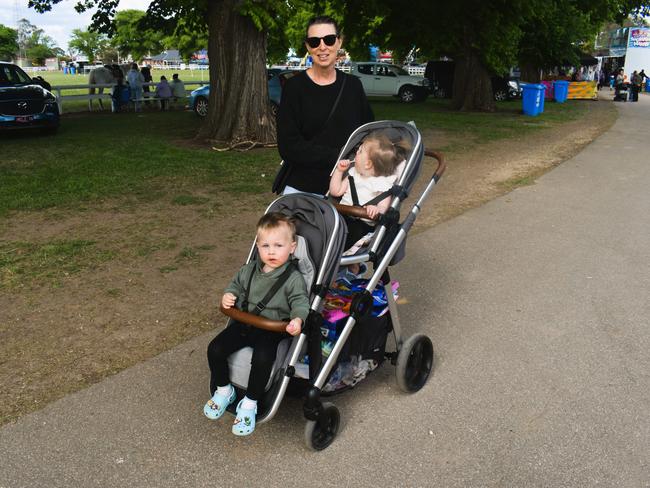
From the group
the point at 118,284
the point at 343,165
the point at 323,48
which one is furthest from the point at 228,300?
the point at 118,284

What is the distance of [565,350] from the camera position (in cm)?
432

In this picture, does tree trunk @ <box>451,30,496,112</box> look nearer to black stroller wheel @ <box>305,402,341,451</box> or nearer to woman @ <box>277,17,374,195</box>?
woman @ <box>277,17,374,195</box>

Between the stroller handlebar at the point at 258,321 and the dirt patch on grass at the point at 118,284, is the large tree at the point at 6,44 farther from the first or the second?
the stroller handlebar at the point at 258,321

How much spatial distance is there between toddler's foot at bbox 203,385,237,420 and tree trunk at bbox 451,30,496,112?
2285 cm

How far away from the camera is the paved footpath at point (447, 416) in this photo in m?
3.04

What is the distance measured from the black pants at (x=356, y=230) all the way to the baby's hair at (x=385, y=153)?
305mm

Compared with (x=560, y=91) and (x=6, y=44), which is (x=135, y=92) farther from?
(x=6, y=44)

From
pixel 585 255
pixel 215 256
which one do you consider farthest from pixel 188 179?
pixel 585 255

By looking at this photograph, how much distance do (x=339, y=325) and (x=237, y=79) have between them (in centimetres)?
1096

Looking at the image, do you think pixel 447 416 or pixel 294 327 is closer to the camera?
pixel 294 327

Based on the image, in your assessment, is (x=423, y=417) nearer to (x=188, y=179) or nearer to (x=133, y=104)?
(x=188, y=179)

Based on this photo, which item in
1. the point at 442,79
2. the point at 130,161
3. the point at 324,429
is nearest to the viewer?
the point at 324,429

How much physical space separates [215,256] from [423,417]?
10.6ft

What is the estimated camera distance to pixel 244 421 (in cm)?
304
